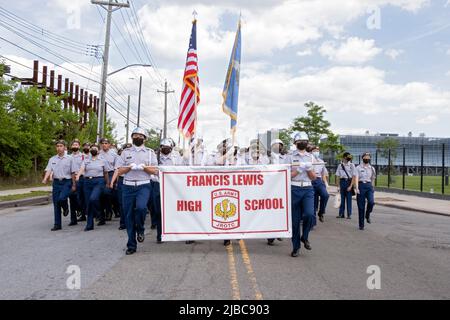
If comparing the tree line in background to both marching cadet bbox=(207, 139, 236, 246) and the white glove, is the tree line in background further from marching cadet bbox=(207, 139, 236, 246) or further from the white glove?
the white glove

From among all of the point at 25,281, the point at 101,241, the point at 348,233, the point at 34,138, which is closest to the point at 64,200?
the point at 101,241

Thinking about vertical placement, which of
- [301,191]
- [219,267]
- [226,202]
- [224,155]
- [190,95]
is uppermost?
[190,95]

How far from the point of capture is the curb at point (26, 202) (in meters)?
16.9

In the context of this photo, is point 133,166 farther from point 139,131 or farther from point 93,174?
point 93,174

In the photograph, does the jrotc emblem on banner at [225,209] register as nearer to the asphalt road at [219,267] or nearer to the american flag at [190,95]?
the asphalt road at [219,267]

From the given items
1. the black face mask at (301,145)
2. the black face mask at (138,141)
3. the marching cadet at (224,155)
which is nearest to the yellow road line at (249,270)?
the marching cadet at (224,155)

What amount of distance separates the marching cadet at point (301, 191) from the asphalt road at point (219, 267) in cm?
41

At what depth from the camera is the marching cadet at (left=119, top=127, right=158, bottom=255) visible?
8219 mm

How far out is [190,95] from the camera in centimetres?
1251

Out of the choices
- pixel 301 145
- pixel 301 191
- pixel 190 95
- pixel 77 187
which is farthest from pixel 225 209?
pixel 77 187

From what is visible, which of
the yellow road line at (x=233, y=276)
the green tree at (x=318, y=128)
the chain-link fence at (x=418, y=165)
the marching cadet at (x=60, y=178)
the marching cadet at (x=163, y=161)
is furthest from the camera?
the green tree at (x=318, y=128)

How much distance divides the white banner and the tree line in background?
1850cm

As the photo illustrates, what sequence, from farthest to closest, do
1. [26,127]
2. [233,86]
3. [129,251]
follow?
[26,127], [233,86], [129,251]

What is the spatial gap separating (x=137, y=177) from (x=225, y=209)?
5.24 ft
